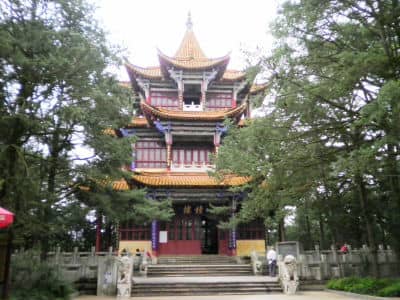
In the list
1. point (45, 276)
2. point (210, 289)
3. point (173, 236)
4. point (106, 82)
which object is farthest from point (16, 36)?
point (173, 236)

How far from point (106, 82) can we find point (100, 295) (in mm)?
6919

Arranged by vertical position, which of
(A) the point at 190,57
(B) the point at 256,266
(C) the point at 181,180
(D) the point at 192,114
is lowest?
(B) the point at 256,266

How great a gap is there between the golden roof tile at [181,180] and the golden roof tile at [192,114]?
317cm

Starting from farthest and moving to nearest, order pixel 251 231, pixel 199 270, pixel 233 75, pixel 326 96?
1. pixel 233 75
2. pixel 251 231
3. pixel 199 270
4. pixel 326 96

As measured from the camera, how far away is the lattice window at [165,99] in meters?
23.7

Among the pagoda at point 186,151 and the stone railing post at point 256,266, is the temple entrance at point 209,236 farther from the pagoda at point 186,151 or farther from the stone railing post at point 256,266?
the stone railing post at point 256,266

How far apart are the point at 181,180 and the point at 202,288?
25.9 ft

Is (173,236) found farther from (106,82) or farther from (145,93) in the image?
(106,82)

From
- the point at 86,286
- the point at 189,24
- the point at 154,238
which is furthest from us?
the point at 189,24

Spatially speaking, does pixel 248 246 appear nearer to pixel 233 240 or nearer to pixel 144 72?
pixel 233 240

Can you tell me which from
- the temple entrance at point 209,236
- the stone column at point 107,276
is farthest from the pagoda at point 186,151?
the stone column at point 107,276

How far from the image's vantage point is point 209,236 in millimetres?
21734

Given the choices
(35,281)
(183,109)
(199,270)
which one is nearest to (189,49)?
(183,109)

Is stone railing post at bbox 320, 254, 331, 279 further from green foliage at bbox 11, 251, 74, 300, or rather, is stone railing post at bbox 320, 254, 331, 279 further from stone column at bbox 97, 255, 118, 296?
green foliage at bbox 11, 251, 74, 300
